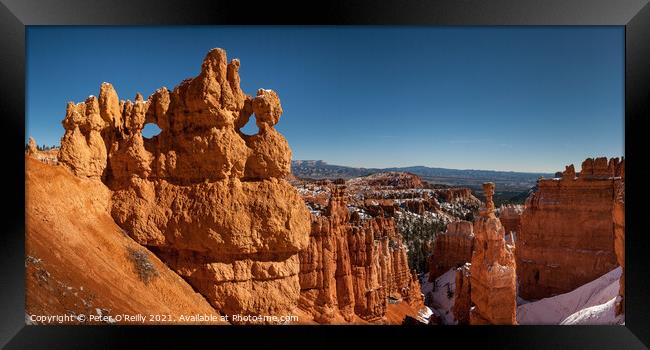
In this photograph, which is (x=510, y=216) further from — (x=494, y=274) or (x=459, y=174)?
(x=494, y=274)

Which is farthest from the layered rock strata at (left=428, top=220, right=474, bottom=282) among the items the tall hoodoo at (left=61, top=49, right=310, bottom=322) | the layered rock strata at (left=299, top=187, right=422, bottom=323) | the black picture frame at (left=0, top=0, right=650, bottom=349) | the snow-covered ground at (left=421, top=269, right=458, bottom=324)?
the tall hoodoo at (left=61, top=49, right=310, bottom=322)

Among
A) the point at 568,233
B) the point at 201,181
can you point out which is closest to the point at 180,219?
the point at 201,181

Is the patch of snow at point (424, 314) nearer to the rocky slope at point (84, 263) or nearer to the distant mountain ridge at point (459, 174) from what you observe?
the distant mountain ridge at point (459, 174)

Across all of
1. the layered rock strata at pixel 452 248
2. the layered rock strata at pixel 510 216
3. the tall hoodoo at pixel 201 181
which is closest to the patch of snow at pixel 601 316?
the tall hoodoo at pixel 201 181

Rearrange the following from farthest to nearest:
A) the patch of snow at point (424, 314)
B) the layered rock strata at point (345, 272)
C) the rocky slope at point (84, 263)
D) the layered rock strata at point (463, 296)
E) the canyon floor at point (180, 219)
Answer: the patch of snow at point (424, 314) < the layered rock strata at point (345, 272) < the layered rock strata at point (463, 296) < the canyon floor at point (180, 219) < the rocky slope at point (84, 263)

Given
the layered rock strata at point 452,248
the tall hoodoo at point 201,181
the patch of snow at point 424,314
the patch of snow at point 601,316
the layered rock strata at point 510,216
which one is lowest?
the patch of snow at point 424,314
